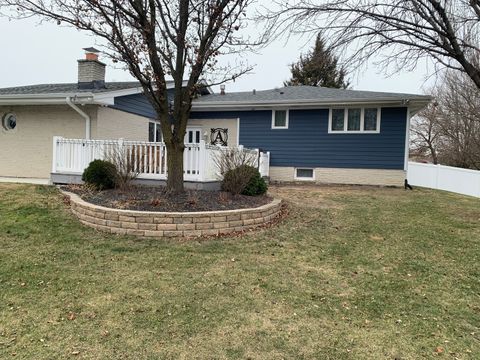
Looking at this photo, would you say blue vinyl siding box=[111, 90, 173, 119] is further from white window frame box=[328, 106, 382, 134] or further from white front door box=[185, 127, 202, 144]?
white window frame box=[328, 106, 382, 134]

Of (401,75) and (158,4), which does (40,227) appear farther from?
(401,75)

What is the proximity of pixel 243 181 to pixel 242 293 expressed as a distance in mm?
3817

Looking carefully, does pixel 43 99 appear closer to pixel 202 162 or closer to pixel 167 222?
pixel 202 162

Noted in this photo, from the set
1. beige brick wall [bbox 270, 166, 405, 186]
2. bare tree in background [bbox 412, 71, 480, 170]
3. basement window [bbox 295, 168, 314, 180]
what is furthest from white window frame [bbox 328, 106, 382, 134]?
bare tree in background [bbox 412, 71, 480, 170]

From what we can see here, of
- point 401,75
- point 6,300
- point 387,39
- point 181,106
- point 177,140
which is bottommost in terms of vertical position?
point 6,300

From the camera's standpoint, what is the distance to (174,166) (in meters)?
6.82

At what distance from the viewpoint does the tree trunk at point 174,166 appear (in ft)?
22.2

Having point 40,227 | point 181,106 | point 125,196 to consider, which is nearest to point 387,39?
point 181,106

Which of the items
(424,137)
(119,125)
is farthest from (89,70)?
(424,137)

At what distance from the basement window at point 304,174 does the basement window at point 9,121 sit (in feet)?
31.4

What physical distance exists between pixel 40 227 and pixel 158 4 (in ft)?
14.1

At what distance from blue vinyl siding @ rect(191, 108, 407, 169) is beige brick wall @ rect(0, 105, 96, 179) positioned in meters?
5.90

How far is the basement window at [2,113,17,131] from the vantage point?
1121 cm

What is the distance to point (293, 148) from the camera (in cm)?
1395
